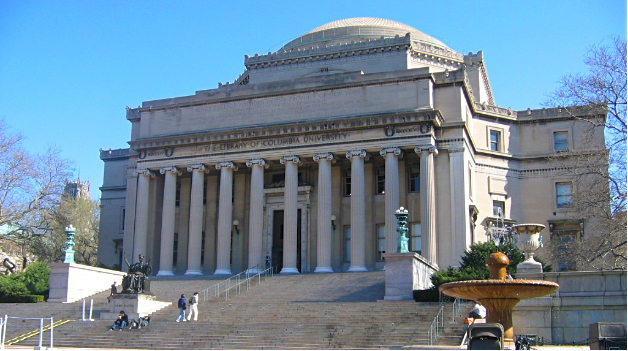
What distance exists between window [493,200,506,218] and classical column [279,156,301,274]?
14.5 metres

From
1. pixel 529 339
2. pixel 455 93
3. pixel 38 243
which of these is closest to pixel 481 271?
pixel 529 339

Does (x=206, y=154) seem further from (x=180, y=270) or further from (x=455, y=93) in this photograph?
(x=455, y=93)

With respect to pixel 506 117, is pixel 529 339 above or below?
below

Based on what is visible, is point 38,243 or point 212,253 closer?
point 212,253

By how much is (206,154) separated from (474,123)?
18.9 meters

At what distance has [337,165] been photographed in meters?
47.1

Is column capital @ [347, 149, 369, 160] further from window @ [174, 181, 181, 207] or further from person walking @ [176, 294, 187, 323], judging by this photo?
person walking @ [176, 294, 187, 323]

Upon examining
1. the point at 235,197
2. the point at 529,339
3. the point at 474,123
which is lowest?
the point at 529,339

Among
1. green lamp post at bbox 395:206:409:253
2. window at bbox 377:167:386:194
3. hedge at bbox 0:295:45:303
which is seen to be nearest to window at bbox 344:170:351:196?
window at bbox 377:167:386:194

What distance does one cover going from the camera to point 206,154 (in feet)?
156

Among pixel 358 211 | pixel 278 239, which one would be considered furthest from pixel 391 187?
pixel 278 239

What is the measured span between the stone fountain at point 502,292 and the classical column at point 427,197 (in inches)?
757

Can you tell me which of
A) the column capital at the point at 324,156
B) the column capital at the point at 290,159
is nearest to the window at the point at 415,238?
the column capital at the point at 324,156

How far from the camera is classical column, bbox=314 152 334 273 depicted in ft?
143
